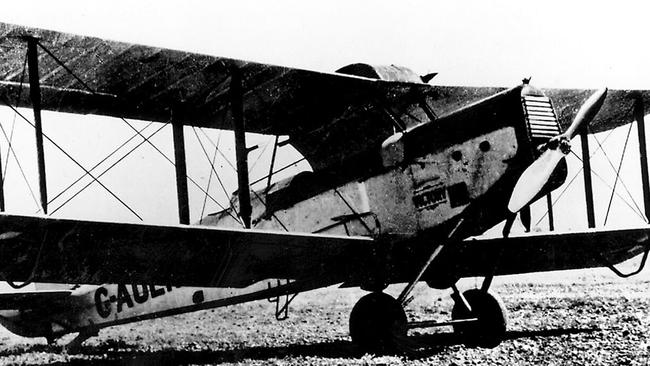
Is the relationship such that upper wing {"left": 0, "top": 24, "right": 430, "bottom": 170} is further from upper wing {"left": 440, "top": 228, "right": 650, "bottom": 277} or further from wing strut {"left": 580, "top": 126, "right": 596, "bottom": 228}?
wing strut {"left": 580, "top": 126, "right": 596, "bottom": 228}

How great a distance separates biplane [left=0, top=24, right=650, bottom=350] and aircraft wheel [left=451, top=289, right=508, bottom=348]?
18 mm

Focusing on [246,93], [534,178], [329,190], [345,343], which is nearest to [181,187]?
[246,93]

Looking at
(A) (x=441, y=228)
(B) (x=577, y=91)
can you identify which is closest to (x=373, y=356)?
(A) (x=441, y=228)

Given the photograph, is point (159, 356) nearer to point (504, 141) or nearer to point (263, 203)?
point (263, 203)

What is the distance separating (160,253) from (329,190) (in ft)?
7.12

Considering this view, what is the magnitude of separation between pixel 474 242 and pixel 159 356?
3995mm

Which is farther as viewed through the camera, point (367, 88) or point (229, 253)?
point (367, 88)

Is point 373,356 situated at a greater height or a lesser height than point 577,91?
lesser

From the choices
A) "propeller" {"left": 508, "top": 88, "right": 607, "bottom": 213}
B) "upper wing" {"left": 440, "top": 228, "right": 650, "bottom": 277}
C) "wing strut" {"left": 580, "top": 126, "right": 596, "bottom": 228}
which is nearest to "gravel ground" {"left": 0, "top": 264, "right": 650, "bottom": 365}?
"upper wing" {"left": 440, "top": 228, "right": 650, "bottom": 277}

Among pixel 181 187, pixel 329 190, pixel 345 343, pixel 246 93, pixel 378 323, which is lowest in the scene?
pixel 345 343

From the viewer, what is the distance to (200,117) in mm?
8977

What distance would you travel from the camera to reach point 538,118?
21.9ft

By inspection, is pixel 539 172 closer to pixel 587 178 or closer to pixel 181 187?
pixel 587 178

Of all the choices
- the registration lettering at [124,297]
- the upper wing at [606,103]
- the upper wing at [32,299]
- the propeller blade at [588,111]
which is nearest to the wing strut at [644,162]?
the upper wing at [606,103]
